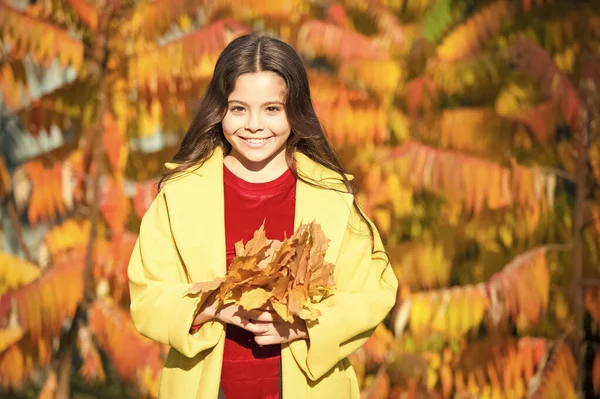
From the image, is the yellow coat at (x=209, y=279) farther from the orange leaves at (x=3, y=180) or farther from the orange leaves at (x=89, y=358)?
the orange leaves at (x=3, y=180)

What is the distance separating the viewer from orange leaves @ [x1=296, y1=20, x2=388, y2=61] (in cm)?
602

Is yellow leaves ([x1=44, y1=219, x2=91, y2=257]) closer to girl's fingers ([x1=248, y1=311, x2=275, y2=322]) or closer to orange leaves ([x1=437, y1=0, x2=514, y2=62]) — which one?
orange leaves ([x1=437, y1=0, x2=514, y2=62])

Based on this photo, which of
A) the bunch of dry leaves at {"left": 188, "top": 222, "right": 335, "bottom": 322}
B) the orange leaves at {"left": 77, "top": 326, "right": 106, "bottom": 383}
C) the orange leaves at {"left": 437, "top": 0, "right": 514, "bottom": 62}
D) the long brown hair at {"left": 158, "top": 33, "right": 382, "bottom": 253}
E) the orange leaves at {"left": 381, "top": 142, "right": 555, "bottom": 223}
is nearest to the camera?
the bunch of dry leaves at {"left": 188, "top": 222, "right": 335, "bottom": 322}

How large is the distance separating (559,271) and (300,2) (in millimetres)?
2306

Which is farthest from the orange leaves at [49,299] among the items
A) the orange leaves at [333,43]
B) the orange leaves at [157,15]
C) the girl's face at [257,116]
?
the girl's face at [257,116]

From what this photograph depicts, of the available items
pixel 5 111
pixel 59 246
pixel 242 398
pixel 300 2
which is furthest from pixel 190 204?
pixel 5 111

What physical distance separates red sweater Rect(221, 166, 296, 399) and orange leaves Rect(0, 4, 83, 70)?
2.77m

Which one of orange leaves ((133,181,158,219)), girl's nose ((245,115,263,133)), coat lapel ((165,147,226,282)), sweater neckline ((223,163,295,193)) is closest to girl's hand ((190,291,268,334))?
coat lapel ((165,147,226,282))

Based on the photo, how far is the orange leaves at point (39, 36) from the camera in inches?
220

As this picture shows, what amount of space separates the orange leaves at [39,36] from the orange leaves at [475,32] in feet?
7.38

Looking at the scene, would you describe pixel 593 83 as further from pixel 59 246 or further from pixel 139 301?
pixel 139 301

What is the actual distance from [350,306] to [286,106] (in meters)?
0.64

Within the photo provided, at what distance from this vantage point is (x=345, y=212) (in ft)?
10.1

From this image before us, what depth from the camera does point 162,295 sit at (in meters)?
2.89
